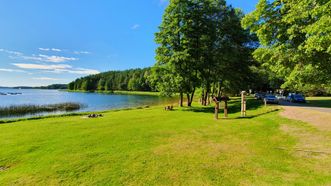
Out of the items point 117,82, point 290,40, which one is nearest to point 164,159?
point 290,40

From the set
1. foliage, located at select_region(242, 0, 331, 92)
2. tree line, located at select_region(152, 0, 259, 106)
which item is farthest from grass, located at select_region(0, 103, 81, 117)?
foliage, located at select_region(242, 0, 331, 92)

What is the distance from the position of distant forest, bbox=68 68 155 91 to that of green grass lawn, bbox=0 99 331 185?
108726 millimetres

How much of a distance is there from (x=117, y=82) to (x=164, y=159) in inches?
5663

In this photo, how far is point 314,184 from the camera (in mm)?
5488

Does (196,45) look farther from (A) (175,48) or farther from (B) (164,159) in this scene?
(B) (164,159)

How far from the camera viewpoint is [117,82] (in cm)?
14775

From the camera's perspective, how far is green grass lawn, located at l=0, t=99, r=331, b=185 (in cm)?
620

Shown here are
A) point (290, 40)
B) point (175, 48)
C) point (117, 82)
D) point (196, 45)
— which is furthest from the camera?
point (117, 82)

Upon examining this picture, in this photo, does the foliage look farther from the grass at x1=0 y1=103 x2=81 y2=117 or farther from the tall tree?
the grass at x1=0 y1=103 x2=81 y2=117

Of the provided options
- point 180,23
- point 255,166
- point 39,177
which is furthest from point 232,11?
point 39,177

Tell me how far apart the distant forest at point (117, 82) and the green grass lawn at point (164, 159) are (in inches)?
4281

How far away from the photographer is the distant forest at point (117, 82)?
130 metres

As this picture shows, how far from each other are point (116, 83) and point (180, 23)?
411 feet

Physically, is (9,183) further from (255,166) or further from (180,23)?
(180,23)
